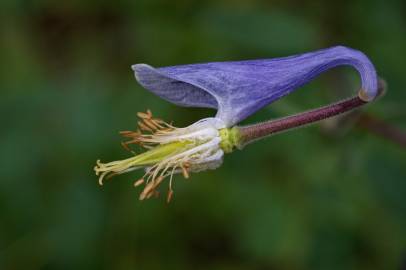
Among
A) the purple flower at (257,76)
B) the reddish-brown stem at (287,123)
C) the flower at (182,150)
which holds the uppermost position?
the purple flower at (257,76)

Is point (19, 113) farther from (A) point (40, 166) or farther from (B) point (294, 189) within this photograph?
(B) point (294, 189)

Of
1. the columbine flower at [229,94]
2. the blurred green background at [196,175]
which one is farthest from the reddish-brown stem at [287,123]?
the blurred green background at [196,175]

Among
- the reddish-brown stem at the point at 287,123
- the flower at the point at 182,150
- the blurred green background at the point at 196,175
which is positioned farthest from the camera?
the blurred green background at the point at 196,175

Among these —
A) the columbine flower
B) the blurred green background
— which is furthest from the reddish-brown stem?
the blurred green background

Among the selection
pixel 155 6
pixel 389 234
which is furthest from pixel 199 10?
pixel 389 234

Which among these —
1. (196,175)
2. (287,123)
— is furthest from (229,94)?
(196,175)

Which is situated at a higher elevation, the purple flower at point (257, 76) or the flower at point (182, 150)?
the purple flower at point (257, 76)

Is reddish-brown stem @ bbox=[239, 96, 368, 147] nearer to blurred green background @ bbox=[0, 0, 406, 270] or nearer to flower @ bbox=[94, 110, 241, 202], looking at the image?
flower @ bbox=[94, 110, 241, 202]

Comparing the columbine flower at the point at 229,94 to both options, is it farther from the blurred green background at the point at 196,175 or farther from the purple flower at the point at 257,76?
the blurred green background at the point at 196,175
